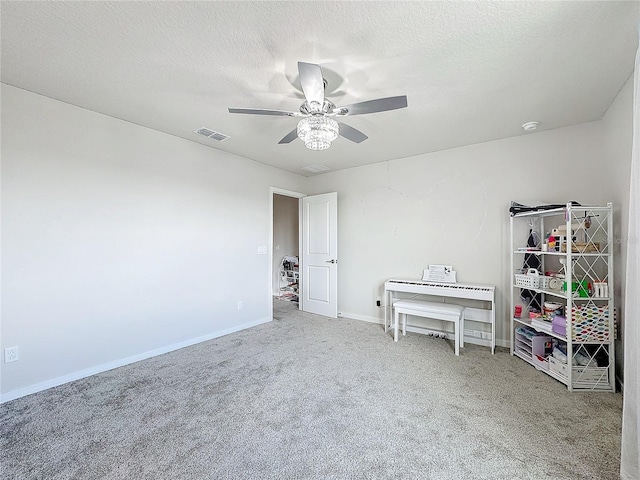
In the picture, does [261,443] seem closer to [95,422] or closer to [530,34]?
[95,422]

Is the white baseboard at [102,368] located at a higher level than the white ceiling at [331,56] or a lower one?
lower

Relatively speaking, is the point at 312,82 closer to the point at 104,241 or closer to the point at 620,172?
the point at 104,241

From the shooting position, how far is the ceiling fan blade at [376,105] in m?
1.75

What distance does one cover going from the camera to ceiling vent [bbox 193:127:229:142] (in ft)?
9.81

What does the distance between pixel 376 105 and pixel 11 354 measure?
10.9 ft

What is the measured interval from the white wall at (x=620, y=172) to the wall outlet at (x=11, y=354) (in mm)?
4897

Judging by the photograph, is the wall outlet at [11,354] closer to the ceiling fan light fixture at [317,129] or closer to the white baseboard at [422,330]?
the ceiling fan light fixture at [317,129]

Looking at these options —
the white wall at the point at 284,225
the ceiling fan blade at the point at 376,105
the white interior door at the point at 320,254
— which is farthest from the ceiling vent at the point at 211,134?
the white wall at the point at 284,225

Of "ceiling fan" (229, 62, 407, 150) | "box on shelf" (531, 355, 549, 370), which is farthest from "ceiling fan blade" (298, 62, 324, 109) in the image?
"box on shelf" (531, 355, 549, 370)

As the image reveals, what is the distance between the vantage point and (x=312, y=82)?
5.51 feet

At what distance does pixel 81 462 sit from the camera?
1537 mm

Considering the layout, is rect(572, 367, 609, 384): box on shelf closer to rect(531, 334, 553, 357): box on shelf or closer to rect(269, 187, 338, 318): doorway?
rect(531, 334, 553, 357): box on shelf

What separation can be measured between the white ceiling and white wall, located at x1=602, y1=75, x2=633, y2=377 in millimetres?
139

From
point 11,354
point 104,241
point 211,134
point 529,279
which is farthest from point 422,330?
point 11,354
